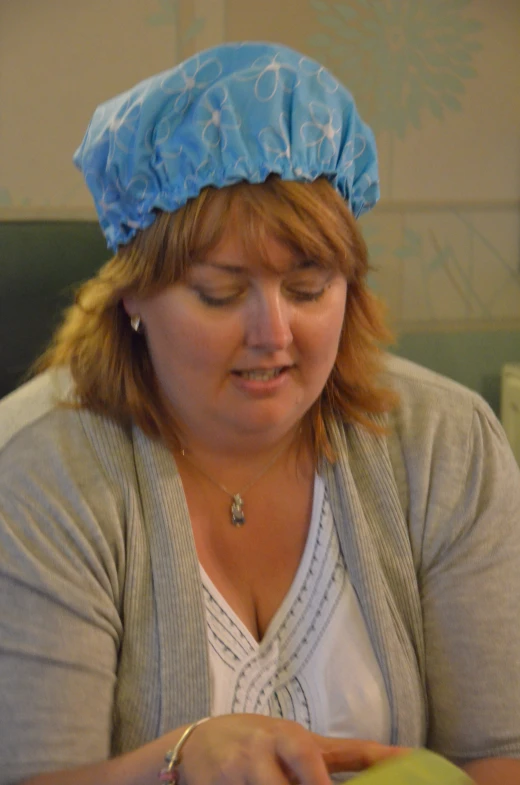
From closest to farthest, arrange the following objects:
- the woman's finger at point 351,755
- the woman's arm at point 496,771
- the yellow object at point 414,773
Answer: the yellow object at point 414,773, the woman's finger at point 351,755, the woman's arm at point 496,771

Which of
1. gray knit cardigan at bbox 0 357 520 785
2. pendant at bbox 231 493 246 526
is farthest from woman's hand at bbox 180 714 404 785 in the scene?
pendant at bbox 231 493 246 526

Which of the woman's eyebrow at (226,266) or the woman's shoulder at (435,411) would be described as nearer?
the woman's eyebrow at (226,266)

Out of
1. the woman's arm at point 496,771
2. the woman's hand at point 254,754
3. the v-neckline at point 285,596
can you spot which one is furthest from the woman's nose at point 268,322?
the woman's arm at point 496,771

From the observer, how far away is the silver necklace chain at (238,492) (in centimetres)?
90

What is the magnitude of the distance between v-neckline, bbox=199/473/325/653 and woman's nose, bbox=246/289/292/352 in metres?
0.21

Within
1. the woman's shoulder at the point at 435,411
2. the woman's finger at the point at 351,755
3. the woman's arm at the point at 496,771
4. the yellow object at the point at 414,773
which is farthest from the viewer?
the woman's shoulder at the point at 435,411

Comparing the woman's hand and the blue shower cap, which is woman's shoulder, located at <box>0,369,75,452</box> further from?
the woman's hand

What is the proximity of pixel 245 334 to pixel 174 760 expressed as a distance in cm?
38

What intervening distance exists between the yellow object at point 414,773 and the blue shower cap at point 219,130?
50 centimetres

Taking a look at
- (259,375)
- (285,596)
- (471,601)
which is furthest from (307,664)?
(259,375)

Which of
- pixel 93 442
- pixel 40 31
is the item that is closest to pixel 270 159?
pixel 93 442

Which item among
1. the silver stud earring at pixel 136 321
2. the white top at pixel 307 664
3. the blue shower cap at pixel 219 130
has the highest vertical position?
the blue shower cap at pixel 219 130

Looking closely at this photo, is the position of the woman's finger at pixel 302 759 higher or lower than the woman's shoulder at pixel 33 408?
lower

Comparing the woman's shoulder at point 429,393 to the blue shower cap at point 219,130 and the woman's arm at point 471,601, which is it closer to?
the woman's arm at point 471,601
